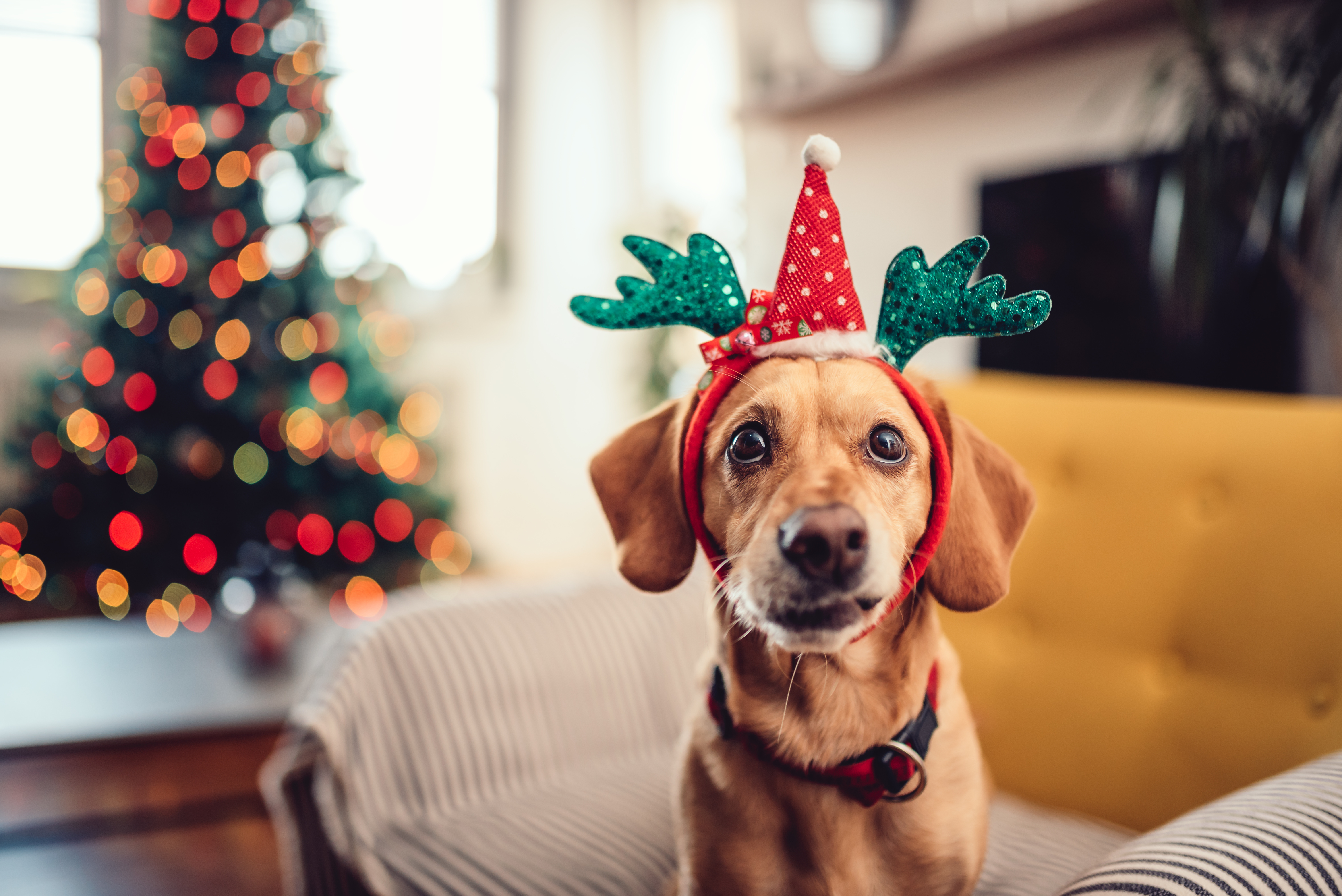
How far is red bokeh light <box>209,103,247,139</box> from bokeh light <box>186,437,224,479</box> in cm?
108

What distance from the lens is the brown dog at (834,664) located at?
854 mm

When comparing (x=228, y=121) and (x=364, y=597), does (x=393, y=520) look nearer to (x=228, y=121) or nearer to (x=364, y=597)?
(x=364, y=597)

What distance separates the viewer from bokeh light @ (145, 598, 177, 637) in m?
3.17

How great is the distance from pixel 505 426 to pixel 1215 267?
12.4 feet

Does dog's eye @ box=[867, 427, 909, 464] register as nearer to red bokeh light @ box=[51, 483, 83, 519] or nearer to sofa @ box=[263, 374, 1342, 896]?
sofa @ box=[263, 374, 1342, 896]

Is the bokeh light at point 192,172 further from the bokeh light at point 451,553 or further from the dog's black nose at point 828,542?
the dog's black nose at point 828,542

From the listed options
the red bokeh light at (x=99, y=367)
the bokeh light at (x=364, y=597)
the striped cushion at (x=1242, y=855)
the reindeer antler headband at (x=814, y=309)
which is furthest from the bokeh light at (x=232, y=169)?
the striped cushion at (x=1242, y=855)

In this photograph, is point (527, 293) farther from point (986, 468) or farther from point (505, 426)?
point (986, 468)

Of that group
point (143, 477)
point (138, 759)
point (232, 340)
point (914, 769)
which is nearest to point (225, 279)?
point (232, 340)

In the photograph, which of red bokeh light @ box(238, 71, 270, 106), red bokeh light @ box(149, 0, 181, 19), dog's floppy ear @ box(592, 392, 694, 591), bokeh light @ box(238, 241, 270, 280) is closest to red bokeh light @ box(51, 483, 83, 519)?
bokeh light @ box(238, 241, 270, 280)

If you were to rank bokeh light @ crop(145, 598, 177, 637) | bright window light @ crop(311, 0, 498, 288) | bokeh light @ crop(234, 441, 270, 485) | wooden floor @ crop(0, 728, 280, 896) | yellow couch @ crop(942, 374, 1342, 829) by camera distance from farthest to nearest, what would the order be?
bright window light @ crop(311, 0, 498, 288) < bokeh light @ crop(145, 598, 177, 637) < bokeh light @ crop(234, 441, 270, 485) < wooden floor @ crop(0, 728, 280, 896) < yellow couch @ crop(942, 374, 1342, 829)

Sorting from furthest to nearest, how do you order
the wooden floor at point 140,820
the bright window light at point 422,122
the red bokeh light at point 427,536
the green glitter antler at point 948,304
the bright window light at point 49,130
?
1. the bright window light at point 422,122
2. the bright window light at point 49,130
3. the red bokeh light at point 427,536
4. the wooden floor at point 140,820
5. the green glitter antler at point 948,304

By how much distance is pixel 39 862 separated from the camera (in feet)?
6.29

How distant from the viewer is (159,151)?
2.93m
